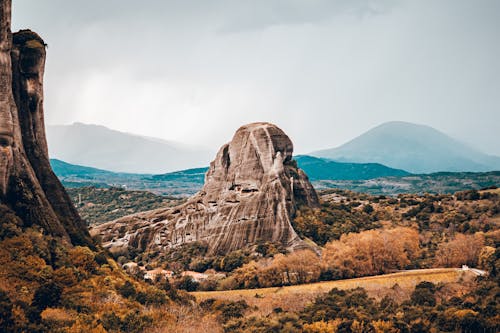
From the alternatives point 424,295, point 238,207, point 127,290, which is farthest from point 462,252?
point 127,290

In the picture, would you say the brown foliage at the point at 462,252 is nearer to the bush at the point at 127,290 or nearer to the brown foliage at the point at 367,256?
the brown foliage at the point at 367,256

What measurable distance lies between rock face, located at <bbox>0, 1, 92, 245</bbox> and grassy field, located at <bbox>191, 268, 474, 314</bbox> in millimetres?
14674

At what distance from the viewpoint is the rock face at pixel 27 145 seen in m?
33.2

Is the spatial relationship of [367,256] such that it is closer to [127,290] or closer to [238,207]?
[238,207]

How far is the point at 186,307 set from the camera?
3697cm

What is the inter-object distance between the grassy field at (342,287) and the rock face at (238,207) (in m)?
11.0

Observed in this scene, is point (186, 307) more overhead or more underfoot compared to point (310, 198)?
more underfoot

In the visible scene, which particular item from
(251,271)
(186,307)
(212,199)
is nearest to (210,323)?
(186,307)

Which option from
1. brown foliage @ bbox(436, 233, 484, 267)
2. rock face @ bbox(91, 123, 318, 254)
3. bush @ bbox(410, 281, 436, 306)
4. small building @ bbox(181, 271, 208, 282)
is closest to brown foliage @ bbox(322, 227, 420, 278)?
brown foliage @ bbox(436, 233, 484, 267)

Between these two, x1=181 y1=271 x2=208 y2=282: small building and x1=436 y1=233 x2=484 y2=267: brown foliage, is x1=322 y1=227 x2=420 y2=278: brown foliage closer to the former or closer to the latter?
x1=436 y1=233 x2=484 y2=267: brown foliage

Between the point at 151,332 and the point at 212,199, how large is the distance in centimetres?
4083

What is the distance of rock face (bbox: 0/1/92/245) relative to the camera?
33.2 meters

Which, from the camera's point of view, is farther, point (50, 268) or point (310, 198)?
point (310, 198)

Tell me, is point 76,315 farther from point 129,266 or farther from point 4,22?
point 129,266
